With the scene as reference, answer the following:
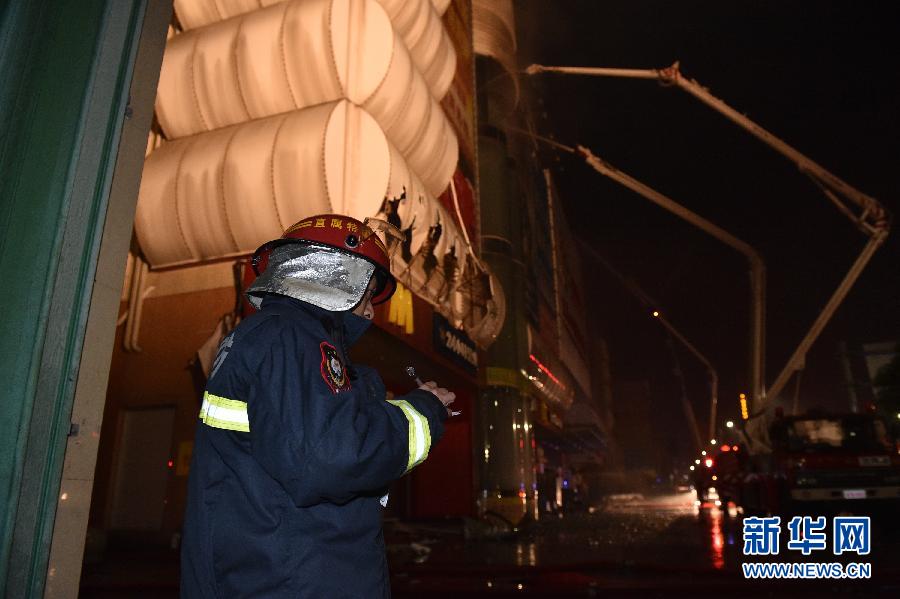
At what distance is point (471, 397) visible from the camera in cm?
1848

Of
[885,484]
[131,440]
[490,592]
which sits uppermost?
[131,440]

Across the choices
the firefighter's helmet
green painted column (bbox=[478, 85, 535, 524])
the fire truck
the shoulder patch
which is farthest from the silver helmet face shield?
green painted column (bbox=[478, 85, 535, 524])

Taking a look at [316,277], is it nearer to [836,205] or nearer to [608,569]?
[608,569]

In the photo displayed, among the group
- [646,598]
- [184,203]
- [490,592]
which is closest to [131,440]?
[184,203]

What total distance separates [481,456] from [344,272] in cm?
1620

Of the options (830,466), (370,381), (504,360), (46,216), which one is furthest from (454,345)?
(46,216)

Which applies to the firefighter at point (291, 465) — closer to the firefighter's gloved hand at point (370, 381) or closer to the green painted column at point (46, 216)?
the firefighter's gloved hand at point (370, 381)

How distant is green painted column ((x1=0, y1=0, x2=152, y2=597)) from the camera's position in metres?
1.80

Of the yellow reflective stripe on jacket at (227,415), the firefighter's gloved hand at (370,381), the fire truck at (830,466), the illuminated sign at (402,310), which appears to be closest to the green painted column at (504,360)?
the illuminated sign at (402,310)

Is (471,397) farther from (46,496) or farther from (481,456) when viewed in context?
(46,496)

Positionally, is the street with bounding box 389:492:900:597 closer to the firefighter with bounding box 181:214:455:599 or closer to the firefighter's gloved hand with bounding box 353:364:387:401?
the firefighter's gloved hand with bounding box 353:364:387:401

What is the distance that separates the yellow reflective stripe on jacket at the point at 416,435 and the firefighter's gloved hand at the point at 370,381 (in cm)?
18

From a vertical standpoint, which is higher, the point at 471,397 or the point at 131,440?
the point at 471,397

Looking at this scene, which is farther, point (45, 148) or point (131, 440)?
point (131, 440)
